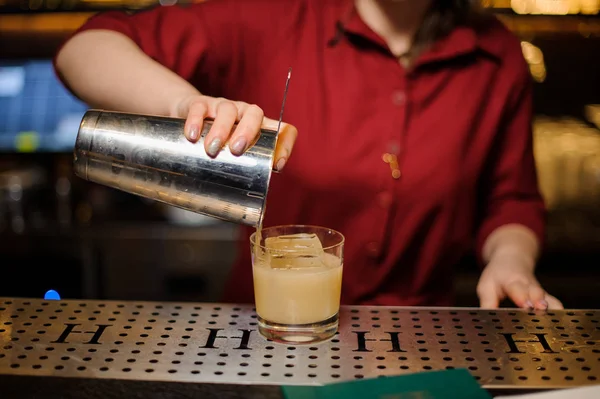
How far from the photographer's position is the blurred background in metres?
3.31

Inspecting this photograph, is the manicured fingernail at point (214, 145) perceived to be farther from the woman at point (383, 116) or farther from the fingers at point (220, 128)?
the woman at point (383, 116)

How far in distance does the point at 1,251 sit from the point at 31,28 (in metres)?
1.03

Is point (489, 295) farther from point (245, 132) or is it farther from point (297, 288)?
point (245, 132)

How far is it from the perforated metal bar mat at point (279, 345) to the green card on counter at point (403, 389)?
3cm

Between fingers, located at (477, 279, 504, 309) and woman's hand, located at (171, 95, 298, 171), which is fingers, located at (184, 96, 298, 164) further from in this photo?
fingers, located at (477, 279, 504, 309)

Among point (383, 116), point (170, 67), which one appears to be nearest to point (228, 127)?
point (170, 67)

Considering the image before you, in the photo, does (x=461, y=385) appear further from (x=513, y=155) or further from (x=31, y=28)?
(x=31, y=28)

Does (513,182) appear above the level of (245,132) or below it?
below

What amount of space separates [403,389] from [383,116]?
0.90 meters

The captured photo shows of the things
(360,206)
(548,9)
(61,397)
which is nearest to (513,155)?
(360,206)

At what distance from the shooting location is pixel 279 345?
4.13ft

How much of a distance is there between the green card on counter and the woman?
660 millimetres

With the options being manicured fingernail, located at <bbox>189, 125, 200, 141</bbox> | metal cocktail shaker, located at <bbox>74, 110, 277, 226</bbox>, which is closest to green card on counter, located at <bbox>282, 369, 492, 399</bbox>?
metal cocktail shaker, located at <bbox>74, 110, 277, 226</bbox>

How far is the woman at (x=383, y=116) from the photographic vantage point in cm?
183
